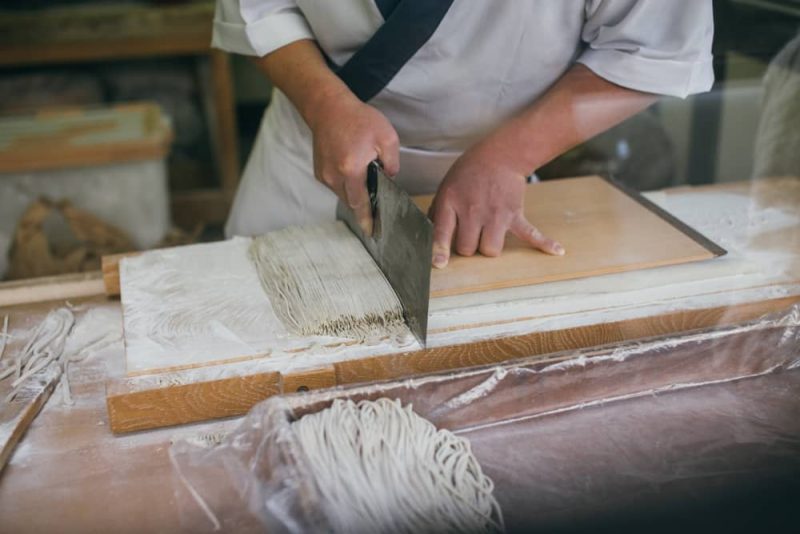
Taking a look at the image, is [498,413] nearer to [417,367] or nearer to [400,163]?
[417,367]

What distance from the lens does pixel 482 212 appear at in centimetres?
108

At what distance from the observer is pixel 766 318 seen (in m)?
0.98

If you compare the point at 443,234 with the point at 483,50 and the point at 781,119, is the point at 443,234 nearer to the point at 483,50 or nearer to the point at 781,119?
the point at 483,50

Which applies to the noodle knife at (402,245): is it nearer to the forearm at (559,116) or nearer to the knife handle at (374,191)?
the knife handle at (374,191)

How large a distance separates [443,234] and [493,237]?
0.07 m

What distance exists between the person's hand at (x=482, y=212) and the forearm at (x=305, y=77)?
7.6 inches

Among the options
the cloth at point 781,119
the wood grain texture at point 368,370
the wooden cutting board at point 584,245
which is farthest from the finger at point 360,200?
the cloth at point 781,119

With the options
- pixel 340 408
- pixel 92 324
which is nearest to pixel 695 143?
pixel 340 408

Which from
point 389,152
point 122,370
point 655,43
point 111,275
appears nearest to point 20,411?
point 122,370

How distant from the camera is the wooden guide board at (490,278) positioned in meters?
0.87

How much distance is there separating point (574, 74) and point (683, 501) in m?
0.60

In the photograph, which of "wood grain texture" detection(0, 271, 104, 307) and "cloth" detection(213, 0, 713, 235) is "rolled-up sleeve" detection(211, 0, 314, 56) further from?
"wood grain texture" detection(0, 271, 104, 307)

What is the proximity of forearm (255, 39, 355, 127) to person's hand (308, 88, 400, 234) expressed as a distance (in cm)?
2

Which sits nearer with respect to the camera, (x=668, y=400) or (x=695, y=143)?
(x=668, y=400)
